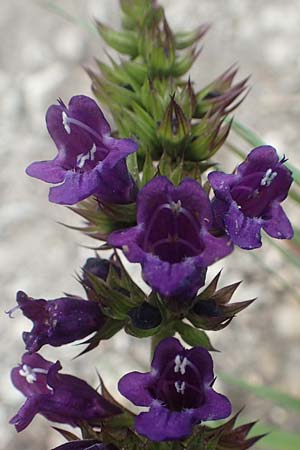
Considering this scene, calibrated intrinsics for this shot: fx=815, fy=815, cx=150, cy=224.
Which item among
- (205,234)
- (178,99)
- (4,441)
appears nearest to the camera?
(205,234)

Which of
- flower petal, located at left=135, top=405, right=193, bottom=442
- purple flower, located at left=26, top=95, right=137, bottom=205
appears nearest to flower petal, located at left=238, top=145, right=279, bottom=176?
purple flower, located at left=26, top=95, right=137, bottom=205

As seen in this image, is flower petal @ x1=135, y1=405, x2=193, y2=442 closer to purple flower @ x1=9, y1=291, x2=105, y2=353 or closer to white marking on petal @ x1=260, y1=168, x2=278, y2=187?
purple flower @ x1=9, y1=291, x2=105, y2=353

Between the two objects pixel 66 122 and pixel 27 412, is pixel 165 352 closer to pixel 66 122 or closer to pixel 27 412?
pixel 27 412

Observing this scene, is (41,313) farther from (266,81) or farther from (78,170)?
(266,81)

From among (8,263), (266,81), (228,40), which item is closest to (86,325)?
(8,263)

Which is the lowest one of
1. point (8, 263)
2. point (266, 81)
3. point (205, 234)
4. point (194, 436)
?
point (194, 436)

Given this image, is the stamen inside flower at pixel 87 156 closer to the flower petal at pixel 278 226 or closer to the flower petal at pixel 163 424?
the flower petal at pixel 278 226

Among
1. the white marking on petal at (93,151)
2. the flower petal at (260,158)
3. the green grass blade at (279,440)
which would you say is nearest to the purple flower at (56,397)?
the white marking on petal at (93,151)
